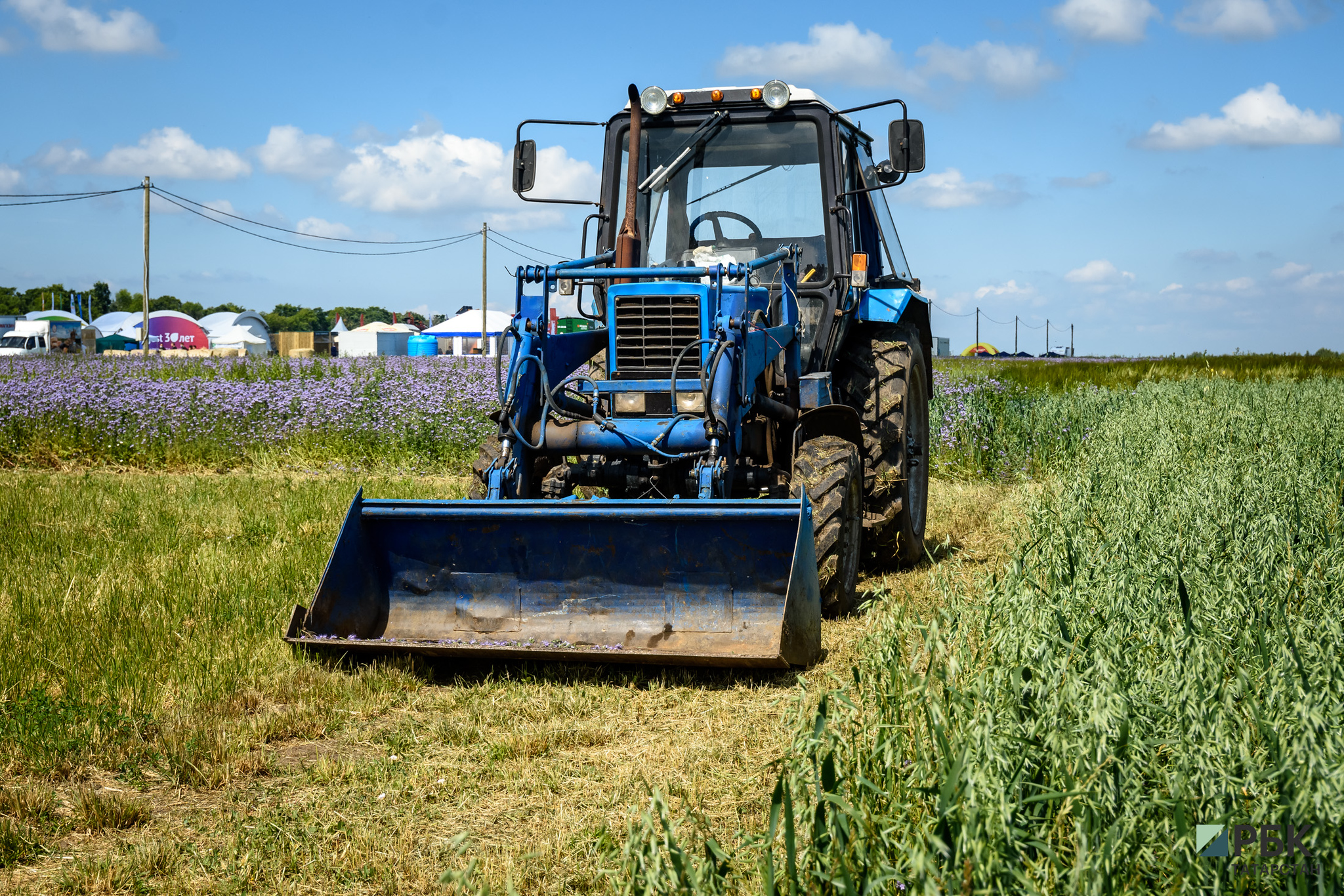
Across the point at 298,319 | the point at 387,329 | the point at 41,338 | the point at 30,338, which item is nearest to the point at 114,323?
the point at 41,338

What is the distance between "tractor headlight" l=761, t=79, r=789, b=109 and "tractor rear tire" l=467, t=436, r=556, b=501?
7.17 feet

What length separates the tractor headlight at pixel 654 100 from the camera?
5.98 meters

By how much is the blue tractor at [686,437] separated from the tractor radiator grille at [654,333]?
0.03 feet

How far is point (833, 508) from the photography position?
4836 mm

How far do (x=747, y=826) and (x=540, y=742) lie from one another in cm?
93

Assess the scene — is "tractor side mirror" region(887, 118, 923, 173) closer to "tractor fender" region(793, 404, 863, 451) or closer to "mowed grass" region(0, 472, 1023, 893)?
"tractor fender" region(793, 404, 863, 451)

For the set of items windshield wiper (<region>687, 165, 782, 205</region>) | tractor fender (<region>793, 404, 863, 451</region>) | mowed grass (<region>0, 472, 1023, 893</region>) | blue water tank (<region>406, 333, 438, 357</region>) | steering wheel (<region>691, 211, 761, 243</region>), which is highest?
blue water tank (<region>406, 333, 438, 357</region>)

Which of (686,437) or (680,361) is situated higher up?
(680,361)

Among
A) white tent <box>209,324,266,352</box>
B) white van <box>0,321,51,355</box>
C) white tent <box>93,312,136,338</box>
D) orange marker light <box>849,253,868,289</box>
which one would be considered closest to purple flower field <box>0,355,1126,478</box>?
orange marker light <box>849,253,868,289</box>

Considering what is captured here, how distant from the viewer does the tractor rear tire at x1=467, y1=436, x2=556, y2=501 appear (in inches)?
208

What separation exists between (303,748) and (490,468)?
1748mm

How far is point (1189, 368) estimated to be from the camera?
22.1 m

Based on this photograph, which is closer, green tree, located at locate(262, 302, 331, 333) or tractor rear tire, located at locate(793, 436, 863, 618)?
tractor rear tire, located at locate(793, 436, 863, 618)

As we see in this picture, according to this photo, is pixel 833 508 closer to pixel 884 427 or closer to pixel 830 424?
pixel 830 424
